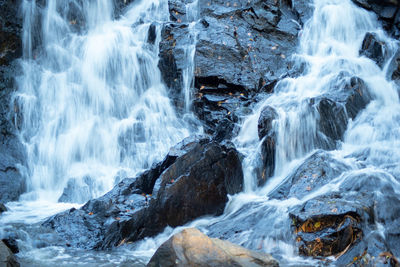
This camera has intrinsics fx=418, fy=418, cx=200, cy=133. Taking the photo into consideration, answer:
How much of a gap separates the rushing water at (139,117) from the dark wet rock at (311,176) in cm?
21

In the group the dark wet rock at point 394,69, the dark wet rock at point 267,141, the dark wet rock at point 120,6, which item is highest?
the dark wet rock at point 120,6

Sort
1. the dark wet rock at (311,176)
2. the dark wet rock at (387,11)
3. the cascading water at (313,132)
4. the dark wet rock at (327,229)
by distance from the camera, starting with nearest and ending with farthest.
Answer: the dark wet rock at (327,229) < the cascading water at (313,132) < the dark wet rock at (311,176) < the dark wet rock at (387,11)

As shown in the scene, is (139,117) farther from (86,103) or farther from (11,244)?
(11,244)

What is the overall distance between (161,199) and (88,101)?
5.38 meters

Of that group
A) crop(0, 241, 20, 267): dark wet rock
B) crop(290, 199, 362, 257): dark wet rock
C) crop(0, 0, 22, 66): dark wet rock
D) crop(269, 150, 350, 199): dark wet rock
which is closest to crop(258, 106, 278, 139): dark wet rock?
crop(269, 150, 350, 199): dark wet rock

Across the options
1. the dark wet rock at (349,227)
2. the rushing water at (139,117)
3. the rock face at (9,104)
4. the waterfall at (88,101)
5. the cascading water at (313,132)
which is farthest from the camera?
the waterfall at (88,101)

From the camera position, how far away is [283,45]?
541 inches

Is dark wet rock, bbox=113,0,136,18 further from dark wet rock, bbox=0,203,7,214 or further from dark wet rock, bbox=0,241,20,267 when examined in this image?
dark wet rock, bbox=0,241,20,267

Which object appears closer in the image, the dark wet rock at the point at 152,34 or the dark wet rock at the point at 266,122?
the dark wet rock at the point at 266,122

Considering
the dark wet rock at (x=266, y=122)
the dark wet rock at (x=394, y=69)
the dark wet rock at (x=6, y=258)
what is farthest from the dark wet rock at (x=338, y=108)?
the dark wet rock at (x=6, y=258)

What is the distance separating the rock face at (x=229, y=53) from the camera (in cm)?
1203

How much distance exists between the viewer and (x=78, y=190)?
31.9ft

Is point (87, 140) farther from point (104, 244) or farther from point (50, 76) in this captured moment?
point (104, 244)

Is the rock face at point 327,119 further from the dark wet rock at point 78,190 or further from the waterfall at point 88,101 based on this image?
the dark wet rock at point 78,190
